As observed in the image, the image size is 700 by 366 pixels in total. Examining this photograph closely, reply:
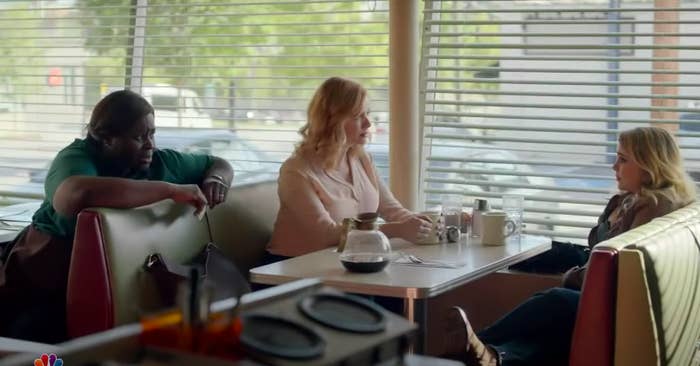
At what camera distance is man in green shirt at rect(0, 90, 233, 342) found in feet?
11.8

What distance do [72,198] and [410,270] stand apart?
124cm

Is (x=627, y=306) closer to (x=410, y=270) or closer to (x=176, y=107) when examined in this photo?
(x=410, y=270)

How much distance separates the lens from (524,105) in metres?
5.17

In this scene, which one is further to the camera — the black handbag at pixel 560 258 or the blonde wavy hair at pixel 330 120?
the black handbag at pixel 560 258

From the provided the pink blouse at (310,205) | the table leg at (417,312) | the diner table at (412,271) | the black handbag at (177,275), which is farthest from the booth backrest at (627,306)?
the black handbag at (177,275)

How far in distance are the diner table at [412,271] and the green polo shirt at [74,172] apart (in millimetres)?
746

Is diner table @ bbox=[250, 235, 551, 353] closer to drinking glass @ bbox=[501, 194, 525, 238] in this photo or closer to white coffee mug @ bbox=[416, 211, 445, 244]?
→ white coffee mug @ bbox=[416, 211, 445, 244]

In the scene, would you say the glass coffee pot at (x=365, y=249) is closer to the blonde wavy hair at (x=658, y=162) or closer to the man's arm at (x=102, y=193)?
the man's arm at (x=102, y=193)

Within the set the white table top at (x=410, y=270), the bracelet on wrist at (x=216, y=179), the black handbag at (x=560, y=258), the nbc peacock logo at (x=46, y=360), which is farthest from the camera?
the black handbag at (x=560, y=258)

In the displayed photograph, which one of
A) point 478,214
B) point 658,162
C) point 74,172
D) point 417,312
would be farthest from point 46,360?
point 658,162

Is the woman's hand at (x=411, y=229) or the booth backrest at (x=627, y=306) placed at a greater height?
the woman's hand at (x=411, y=229)

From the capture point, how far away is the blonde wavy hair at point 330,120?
4.15 m

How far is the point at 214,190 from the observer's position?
13.0 feet

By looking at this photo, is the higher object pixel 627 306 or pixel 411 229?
pixel 411 229
